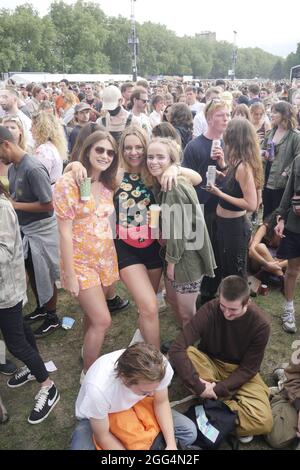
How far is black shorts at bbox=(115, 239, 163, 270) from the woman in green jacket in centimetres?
6

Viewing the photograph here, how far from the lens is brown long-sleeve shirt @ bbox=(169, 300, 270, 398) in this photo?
8.96 ft

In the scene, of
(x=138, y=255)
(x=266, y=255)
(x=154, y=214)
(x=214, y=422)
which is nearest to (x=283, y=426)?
(x=214, y=422)

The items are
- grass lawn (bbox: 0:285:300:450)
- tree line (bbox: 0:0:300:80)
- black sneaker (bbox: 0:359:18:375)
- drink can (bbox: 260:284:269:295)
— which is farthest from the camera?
tree line (bbox: 0:0:300:80)

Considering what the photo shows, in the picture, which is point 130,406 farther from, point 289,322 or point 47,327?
point 289,322

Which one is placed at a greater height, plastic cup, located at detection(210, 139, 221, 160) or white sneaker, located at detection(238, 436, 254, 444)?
plastic cup, located at detection(210, 139, 221, 160)

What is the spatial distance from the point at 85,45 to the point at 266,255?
58.7 m

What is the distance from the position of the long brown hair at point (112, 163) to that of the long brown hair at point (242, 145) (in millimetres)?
1035

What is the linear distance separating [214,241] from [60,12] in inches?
2444

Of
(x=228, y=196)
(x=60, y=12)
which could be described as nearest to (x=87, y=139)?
(x=228, y=196)

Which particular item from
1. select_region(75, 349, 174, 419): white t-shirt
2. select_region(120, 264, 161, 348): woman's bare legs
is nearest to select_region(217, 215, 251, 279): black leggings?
select_region(120, 264, 161, 348): woman's bare legs

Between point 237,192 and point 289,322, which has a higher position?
point 237,192

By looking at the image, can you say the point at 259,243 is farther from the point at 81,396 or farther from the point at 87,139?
the point at 81,396

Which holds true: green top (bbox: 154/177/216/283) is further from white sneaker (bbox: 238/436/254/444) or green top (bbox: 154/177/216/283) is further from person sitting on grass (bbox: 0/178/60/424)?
white sneaker (bbox: 238/436/254/444)

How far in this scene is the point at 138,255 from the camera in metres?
2.96
